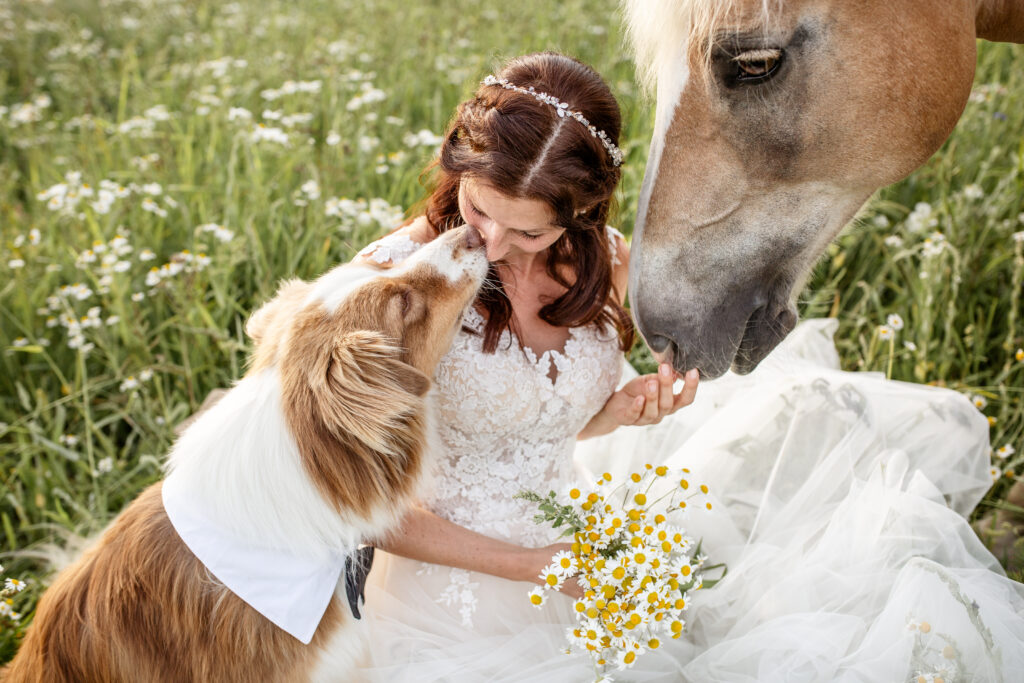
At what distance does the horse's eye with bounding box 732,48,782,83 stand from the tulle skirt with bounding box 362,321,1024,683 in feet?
4.78

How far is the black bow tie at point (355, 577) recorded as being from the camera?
2379 mm

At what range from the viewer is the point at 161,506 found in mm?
2324

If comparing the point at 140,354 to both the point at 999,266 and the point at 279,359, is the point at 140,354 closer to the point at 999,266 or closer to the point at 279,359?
the point at 279,359

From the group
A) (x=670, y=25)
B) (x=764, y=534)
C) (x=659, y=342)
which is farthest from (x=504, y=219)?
(x=764, y=534)

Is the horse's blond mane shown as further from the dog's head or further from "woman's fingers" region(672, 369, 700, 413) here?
"woman's fingers" region(672, 369, 700, 413)

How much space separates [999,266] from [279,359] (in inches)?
152

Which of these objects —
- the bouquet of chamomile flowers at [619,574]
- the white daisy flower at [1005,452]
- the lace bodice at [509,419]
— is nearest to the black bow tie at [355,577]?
the lace bodice at [509,419]

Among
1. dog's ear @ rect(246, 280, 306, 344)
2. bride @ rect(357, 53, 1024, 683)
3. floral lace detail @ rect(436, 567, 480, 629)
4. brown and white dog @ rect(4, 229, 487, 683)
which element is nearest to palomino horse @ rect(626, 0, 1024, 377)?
bride @ rect(357, 53, 1024, 683)

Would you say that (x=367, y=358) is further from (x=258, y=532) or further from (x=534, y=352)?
(x=534, y=352)

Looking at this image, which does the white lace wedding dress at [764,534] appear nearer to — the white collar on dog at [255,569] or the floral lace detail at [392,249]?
the floral lace detail at [392,249]

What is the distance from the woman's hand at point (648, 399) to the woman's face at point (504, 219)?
0.56 metres

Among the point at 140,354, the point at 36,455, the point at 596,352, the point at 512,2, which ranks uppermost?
the point at 512,2

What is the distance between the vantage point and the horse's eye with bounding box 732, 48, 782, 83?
2.11 m

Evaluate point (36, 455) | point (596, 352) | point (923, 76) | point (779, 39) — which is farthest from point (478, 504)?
point (36, 455)
